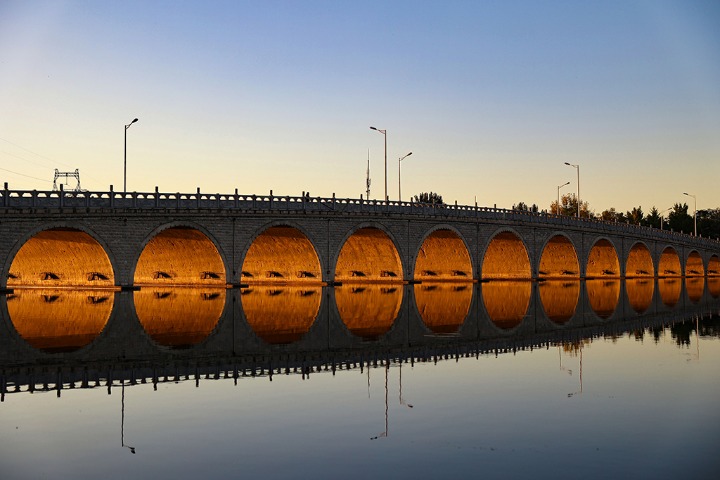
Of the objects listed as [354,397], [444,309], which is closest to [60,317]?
[444,309]

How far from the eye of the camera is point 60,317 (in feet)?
120

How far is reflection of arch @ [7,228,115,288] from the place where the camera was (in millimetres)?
58928

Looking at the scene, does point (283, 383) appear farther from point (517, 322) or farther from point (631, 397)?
point (517, 322)

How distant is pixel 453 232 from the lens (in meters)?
79.0

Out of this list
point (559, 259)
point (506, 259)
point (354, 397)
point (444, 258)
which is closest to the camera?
point (354, 397)

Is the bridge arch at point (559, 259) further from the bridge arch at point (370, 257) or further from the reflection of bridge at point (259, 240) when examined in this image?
the bridge arch at point (370, 257)

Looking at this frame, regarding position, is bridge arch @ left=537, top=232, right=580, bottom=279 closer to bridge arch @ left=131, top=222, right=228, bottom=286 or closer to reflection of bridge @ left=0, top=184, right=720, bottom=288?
reflection of bridge @ left=0, top=184, right=720, bottom=288

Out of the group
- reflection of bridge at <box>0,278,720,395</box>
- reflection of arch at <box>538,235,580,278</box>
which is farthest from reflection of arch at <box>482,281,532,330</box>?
reflection of arch at <box>538,235,580,278</box>

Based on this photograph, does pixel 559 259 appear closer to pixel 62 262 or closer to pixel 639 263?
pixel 639 263

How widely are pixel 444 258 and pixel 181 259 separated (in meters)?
29.8

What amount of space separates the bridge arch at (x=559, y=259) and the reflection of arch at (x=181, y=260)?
44.8 meters

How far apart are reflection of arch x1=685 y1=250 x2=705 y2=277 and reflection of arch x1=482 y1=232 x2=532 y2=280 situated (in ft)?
170

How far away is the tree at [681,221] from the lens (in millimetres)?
178850

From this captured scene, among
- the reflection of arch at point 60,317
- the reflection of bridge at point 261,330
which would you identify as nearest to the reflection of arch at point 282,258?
the reflection of bridge at point 261,330
